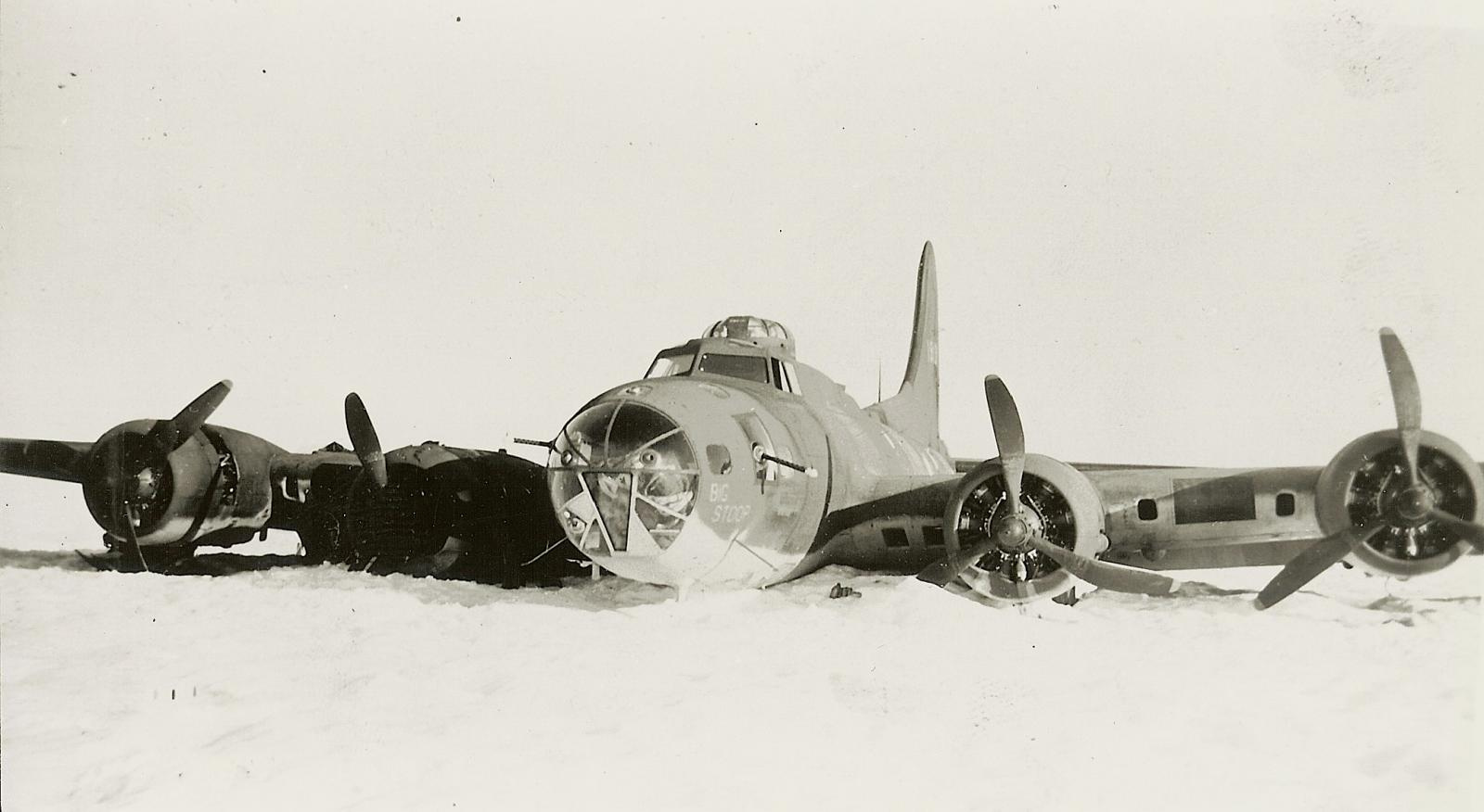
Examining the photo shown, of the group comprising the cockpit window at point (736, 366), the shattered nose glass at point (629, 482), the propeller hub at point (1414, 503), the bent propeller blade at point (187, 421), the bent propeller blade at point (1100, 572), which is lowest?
the bent propeller blade at point (1100, 572)

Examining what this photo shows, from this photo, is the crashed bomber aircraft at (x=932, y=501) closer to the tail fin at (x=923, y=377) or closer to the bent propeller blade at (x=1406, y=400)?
the bent propeller blade at (x=1406, y=400)

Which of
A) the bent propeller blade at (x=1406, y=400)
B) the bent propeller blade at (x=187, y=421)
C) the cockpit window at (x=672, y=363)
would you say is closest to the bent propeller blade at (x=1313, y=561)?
the bent propeller blade at (x=1406, y=400)

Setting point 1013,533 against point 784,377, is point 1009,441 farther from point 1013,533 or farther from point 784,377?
point 784,377

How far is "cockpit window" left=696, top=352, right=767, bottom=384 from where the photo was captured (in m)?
10.4

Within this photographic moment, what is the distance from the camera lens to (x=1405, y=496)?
26.2 ft

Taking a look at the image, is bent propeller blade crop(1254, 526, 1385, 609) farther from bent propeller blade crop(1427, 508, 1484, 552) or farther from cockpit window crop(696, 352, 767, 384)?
cockpit window crop(696, 352, 767, 384)

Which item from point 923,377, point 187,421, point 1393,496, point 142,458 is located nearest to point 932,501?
point 1393,496

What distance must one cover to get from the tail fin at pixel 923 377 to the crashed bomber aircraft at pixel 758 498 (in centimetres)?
265

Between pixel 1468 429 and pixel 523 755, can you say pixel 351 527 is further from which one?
pixel 1468 429

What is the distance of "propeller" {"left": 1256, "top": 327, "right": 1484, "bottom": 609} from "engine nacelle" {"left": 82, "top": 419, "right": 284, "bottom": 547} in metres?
11.7

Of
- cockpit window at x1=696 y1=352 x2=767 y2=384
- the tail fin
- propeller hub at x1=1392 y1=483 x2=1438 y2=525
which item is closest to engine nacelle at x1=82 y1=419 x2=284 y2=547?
cockpit window at x1=696 y1=352 x2=767 y2=384

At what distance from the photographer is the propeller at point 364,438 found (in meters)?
11.2

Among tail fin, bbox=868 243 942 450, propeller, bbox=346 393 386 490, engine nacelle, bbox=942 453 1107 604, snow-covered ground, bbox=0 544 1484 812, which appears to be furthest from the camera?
tail fin, bbox=868 243 942 450

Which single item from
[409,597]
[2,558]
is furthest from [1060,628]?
[2,558]
